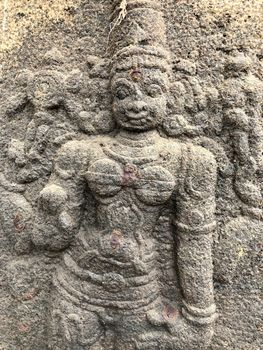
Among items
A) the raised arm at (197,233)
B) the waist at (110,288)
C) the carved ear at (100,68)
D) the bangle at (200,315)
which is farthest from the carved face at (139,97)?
the bangle at (200,315)

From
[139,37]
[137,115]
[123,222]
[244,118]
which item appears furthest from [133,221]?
[139,37]

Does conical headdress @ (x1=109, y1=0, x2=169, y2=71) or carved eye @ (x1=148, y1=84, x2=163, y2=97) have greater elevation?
conical headdress @ (x1=109, y1=0, x2=169, y2=71)

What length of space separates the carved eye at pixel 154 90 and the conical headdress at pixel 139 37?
74mm

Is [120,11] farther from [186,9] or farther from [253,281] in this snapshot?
[253,281]

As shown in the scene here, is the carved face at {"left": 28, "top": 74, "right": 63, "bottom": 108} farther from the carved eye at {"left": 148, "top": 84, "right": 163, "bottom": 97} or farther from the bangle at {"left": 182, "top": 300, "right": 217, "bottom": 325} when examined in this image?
the bangle at {"left": 182, "top": 300, "right": 217, "bottom": 325}

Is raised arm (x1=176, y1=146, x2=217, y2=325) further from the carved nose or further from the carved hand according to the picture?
the carved nose

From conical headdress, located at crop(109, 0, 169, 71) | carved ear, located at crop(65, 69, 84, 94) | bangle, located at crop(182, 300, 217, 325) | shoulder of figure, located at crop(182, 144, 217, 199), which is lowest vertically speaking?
bangle, located at crop(182, 300, 217, 325)

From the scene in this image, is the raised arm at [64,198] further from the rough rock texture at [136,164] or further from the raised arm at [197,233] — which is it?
the raised arm at [197,233]

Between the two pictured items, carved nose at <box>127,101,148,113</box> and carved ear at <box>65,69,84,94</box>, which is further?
carved ear at <box>65,69,84,94</box>

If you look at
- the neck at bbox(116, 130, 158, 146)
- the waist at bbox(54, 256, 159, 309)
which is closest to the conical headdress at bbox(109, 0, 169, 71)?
the neck at bbox(116, 130, 158, 146)

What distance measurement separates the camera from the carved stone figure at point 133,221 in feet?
5.17

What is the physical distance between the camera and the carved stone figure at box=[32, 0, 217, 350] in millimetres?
1575

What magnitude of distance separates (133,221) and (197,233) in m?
0.26

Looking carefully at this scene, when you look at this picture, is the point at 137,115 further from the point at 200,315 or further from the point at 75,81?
the point at 200,315
